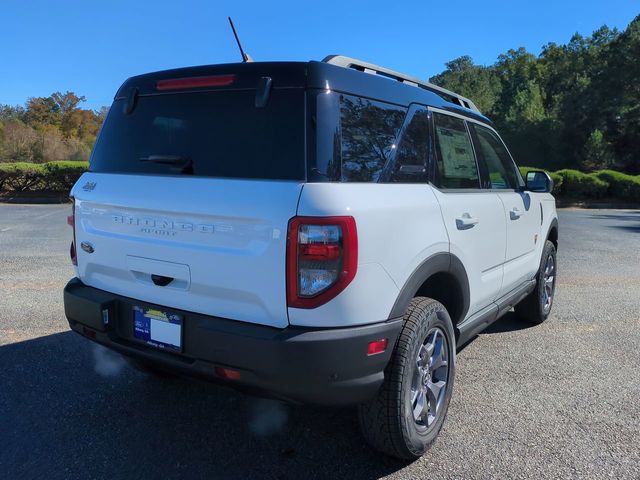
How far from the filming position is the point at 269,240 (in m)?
2.23

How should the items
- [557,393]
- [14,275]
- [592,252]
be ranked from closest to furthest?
1. [557,393]
2. [14,275]
3. [592,252]

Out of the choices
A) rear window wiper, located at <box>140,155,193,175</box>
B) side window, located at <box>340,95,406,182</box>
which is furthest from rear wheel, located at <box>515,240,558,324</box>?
rear window wiper, located at <box>140,155,193,175</box>

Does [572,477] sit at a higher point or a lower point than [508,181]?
lower

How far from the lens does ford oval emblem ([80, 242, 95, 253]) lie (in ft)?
9.60

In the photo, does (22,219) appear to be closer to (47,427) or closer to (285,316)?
(47,427)

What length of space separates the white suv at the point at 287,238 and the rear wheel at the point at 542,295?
2009 mm

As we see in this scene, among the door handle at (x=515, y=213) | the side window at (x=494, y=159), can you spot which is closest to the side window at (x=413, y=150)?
the side window at (x=494, y=159)

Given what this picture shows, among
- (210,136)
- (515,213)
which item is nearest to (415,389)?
(210,136)

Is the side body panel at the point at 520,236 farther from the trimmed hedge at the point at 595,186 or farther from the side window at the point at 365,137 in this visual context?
the trimmed hedge at the point at 595,186

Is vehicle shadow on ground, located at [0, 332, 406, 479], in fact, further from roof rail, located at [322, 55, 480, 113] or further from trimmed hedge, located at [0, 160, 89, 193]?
trimmed hedge, located at [0, 160, 89, 193]

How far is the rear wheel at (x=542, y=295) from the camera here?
4.86 m

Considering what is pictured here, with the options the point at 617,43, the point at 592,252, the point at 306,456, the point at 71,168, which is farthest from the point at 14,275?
the point at 617,43

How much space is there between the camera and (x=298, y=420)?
10.4 ft

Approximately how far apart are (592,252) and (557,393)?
23.2 feet
